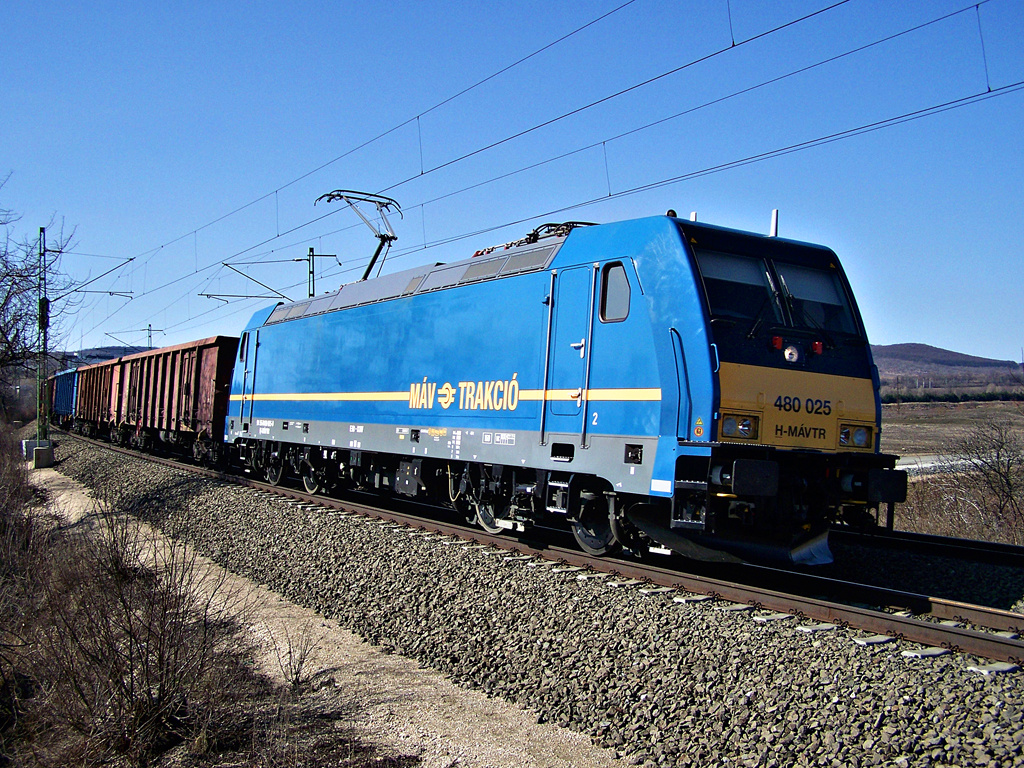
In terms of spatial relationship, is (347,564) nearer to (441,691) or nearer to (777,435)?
(441,691)

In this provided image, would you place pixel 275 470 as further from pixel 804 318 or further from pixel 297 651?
pixel 804 318

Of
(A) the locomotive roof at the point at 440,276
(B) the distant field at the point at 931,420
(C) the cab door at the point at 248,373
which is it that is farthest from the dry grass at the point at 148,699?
(B) the distant field at the point at 931,420

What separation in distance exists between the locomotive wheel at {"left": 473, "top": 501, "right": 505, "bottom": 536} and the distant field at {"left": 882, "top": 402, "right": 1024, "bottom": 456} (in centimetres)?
3848

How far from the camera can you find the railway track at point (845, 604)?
5656mm

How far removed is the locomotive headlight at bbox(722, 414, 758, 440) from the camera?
7.30 meters

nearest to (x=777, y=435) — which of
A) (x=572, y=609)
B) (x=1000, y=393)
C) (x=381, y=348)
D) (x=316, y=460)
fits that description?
(x=572, y=609)

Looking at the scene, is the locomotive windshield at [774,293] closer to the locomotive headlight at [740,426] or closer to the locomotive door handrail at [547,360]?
the locomotive headlight at [740,426]

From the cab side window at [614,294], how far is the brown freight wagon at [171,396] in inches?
596

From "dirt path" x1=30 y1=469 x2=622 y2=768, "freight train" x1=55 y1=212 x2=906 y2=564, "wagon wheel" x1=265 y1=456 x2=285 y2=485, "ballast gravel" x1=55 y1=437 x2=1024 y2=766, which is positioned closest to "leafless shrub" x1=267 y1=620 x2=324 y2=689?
"dirt path" x1=30 y1=469 x2=622 y2=768

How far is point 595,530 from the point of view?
909cm

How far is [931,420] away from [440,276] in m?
61.5

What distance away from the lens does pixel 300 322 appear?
16.1 m

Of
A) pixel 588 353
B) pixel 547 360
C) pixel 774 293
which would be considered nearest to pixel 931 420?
pixel 774 293

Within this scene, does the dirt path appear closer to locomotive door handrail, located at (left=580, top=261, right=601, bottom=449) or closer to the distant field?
locomotive door handrail, located at (left=580, top=261, right=601, bottom=449)
